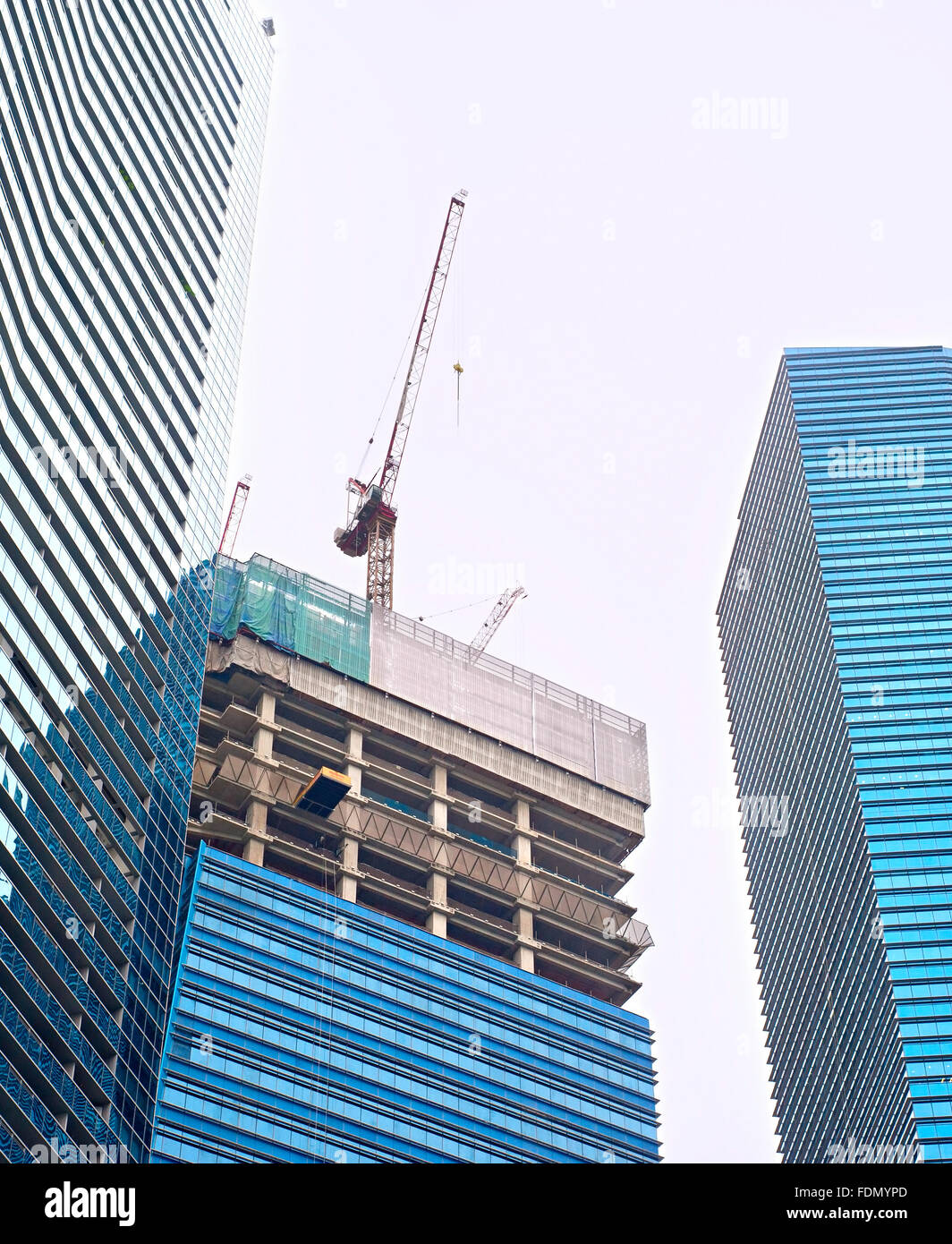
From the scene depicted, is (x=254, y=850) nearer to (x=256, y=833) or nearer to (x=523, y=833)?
(x=256, y=833)

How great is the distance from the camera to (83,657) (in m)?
105

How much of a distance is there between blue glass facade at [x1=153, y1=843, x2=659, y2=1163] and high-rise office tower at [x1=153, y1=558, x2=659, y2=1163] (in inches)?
7.4

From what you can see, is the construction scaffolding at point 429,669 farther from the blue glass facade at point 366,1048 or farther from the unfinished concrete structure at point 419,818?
the blue glass facade at point 366,1048

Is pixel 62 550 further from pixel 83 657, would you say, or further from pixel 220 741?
pixel 220 741

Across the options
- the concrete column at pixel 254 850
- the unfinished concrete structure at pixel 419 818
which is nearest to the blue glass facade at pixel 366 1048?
the concrete column at pixel 254 850

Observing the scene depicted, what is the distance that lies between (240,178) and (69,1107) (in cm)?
8875

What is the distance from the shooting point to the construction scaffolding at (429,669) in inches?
6634

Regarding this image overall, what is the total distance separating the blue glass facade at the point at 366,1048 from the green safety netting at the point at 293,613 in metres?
27.7

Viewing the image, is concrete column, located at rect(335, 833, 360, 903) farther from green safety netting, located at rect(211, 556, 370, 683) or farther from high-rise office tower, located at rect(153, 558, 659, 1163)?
green safety netting, located at rect(211, 556, 370, 683)

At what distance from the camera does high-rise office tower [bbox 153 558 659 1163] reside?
13412 centimetres

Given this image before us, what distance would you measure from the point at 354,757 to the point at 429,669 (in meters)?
15.3

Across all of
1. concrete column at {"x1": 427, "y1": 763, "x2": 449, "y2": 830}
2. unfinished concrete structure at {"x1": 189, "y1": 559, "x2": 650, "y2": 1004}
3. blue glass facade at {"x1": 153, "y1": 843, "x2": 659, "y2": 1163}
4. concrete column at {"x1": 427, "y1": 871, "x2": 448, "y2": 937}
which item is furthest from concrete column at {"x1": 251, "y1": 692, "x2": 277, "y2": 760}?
concrete column at {"x1": 427, "y1": 871, "x2": 448, "y2": 937}
